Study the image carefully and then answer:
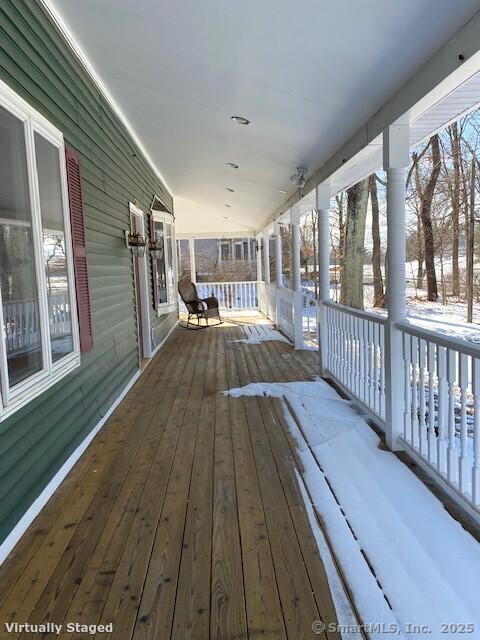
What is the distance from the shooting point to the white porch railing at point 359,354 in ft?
11.3

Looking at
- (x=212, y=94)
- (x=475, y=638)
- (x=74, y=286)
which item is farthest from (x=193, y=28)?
(x=475, y=638)

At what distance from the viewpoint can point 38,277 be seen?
2490mm

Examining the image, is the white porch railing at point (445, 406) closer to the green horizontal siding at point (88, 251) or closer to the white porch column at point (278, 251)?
the green horizontal siding at point (88, 251)

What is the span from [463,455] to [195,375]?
349 centimetres

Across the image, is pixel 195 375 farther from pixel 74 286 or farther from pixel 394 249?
pixel 394 249

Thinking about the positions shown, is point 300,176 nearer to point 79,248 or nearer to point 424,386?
point 79,248

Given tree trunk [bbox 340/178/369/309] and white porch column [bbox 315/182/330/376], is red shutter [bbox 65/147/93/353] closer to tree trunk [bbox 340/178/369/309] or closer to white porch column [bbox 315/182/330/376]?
white porch column [bbox 315/182/330/376]

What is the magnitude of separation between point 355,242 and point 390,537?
23.3 feet

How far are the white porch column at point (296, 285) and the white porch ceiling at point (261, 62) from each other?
1.63 metres

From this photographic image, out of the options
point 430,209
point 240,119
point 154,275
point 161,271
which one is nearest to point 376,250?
point 430,209

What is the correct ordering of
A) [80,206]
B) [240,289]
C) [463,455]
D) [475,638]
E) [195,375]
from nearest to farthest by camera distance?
[475,638]
[463,455]
[80,206]
[195,375]
[240,289]

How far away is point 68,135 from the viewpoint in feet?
10.4

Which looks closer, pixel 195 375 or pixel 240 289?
pixel 195 375

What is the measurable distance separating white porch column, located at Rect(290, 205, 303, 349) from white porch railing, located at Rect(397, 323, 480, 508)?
3828 millimetres
